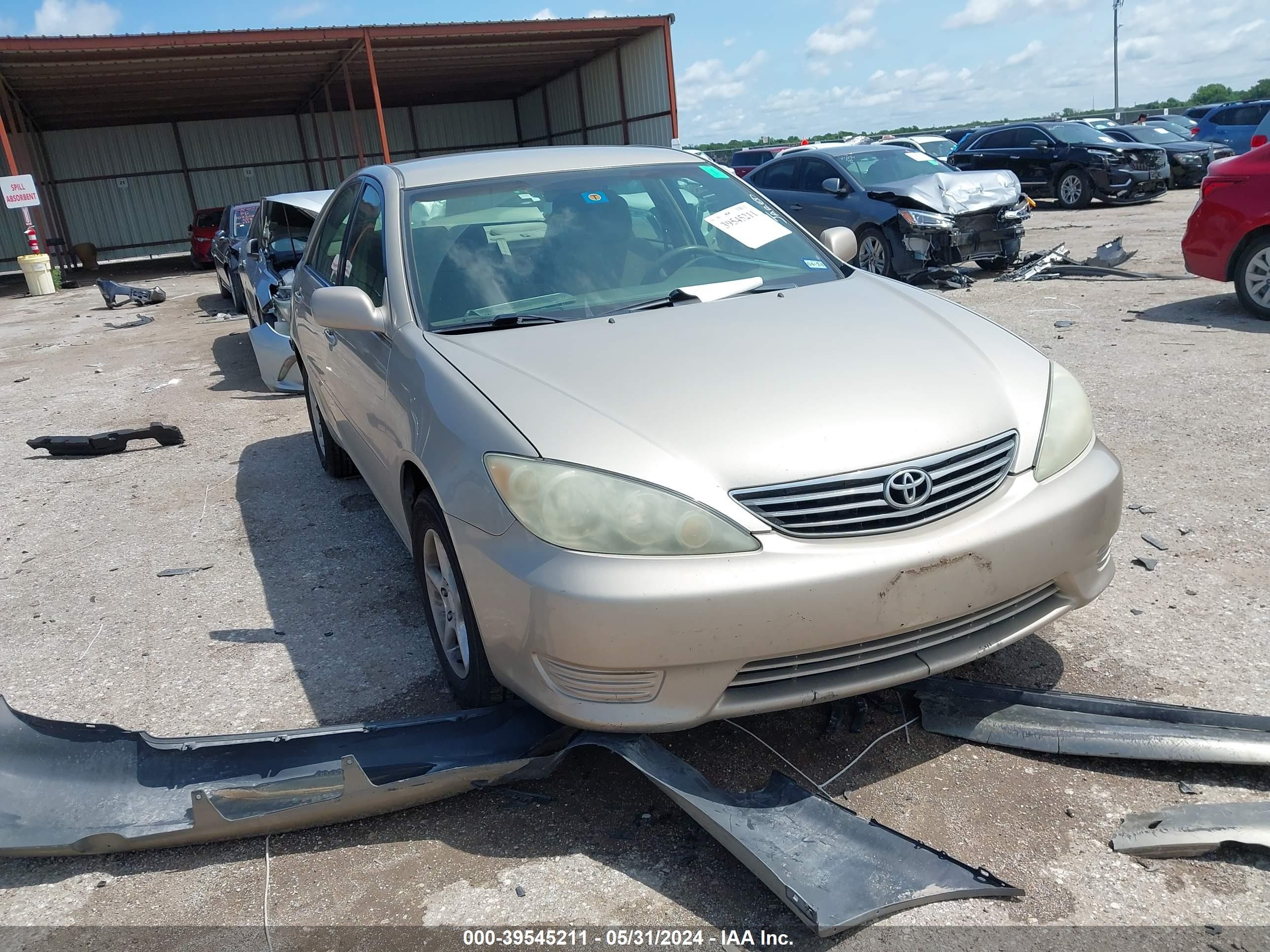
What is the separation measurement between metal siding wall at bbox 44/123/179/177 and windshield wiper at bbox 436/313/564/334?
3432 centimetres

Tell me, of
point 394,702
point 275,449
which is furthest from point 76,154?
point 394,702

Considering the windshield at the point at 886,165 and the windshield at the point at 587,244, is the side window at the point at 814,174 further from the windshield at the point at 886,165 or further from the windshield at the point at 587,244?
the windshield at the point at 587,244

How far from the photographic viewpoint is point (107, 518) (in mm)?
5430

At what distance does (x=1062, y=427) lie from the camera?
2799 mm

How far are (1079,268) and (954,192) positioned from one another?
1.61 m

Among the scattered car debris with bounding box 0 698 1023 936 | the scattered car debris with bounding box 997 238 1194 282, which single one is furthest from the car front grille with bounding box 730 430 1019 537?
the scattered car debris with bounding box 997 238 1194 282

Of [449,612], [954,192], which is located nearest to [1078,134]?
[954,192]

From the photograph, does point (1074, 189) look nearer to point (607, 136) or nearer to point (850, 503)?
point (607, 136)

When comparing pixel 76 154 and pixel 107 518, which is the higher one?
pixel 76 154

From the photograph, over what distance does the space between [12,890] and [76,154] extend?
35.2 metres

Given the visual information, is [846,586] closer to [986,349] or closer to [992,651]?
[992,651]

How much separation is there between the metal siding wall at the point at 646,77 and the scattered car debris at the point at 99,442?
18.5 meters

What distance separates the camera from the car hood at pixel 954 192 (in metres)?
10.7

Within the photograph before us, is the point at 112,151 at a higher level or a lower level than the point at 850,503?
higher
